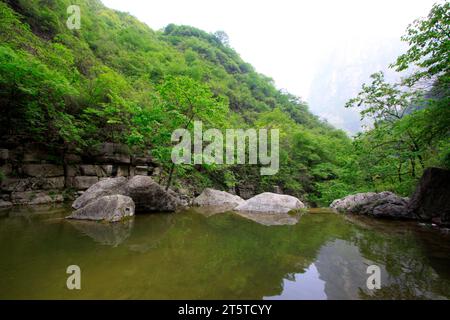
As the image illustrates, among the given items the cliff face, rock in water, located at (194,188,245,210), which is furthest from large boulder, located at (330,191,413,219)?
the cliff face

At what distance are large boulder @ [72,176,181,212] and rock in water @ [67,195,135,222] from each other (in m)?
0.92

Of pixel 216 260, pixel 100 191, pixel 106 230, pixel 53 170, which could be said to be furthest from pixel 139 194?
pixel 53 170

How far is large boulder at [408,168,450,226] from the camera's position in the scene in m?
6.11

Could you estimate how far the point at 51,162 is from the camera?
975 centimetres

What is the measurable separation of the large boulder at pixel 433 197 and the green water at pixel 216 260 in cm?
96

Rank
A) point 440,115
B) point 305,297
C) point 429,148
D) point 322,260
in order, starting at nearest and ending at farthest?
1. point 305,297
2. point 322,260
3. point 440,115
4. point 429,148

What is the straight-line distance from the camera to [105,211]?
5.94 metres

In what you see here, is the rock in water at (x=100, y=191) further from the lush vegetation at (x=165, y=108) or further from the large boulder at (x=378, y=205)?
the large boulder at (x=378, y=205)

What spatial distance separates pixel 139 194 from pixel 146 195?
203 mm

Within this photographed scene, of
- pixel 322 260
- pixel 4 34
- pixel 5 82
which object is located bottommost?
pixel 322 260

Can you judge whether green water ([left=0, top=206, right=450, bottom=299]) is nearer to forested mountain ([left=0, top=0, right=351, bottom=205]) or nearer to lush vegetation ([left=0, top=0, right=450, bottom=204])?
lush vegetation ([left=0, top=0, right=450, bottom=204])

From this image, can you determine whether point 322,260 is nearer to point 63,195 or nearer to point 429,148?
point 429,148
